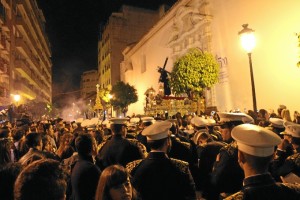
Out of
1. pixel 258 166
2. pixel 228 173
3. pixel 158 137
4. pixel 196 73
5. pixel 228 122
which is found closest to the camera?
pixel 258 166

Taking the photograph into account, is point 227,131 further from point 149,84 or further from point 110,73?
point 110,73

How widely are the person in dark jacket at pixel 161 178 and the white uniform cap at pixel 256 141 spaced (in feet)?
3.07

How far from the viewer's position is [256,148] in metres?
2.37

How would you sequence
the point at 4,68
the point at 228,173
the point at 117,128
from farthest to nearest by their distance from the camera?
the point at 4,68 < the point at 117,128 < the point at 228,173

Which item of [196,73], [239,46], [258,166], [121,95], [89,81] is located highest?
[89,81]

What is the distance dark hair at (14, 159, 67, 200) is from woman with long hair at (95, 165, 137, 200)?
536 millimetres

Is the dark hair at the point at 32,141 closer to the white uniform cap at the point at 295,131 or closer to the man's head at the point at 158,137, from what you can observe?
the man's head at the point at 158,137

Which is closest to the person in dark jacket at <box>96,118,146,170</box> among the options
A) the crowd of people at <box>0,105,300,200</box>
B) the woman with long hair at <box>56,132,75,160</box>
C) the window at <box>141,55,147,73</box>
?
the crowd of people at <box>0,105,300,200</box>

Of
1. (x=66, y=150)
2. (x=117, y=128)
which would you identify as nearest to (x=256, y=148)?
(x=117, y=128)

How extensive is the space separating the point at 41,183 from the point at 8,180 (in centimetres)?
99

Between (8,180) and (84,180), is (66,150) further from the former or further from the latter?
(8,180)

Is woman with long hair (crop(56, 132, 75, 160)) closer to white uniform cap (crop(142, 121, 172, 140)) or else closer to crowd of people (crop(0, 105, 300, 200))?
crowd of people (crop(0, 105, 300, 200))

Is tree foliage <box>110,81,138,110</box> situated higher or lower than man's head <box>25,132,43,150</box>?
higher

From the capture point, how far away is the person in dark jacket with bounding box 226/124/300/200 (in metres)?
2.13
